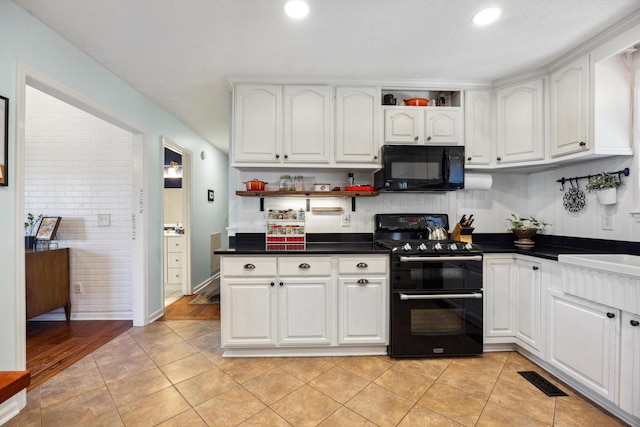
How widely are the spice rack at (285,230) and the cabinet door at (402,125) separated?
3.66 ft

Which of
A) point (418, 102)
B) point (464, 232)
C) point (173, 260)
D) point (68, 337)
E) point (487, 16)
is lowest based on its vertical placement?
point (68, 337)

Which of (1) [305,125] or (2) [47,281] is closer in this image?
(1) [305,125]

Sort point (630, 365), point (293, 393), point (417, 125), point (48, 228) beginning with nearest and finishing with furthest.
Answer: point (630, 365)
point (293, 393)
point (417, 125)
point (48, 228)

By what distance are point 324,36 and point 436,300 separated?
2154 millimetres

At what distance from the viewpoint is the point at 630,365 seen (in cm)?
153

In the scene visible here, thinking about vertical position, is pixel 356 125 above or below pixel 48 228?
above

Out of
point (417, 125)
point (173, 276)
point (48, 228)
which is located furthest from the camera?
point (173, 276)

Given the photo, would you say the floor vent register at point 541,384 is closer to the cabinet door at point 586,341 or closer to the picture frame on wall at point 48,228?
the cabinet door at point 586,341

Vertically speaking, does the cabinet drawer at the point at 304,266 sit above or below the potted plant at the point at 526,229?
below

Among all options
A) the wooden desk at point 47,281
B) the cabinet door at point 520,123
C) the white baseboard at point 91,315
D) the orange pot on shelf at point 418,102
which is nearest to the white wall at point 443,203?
the cabinet door at point 520,123

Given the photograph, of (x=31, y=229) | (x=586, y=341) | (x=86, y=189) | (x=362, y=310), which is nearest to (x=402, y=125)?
(x=362, y=310)

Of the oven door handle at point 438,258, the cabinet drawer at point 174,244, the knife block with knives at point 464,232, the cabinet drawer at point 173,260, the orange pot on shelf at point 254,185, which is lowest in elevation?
the cabinet drawer at point 173,260

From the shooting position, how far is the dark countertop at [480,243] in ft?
6.95

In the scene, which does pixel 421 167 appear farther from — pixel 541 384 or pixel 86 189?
pixel 86 189
